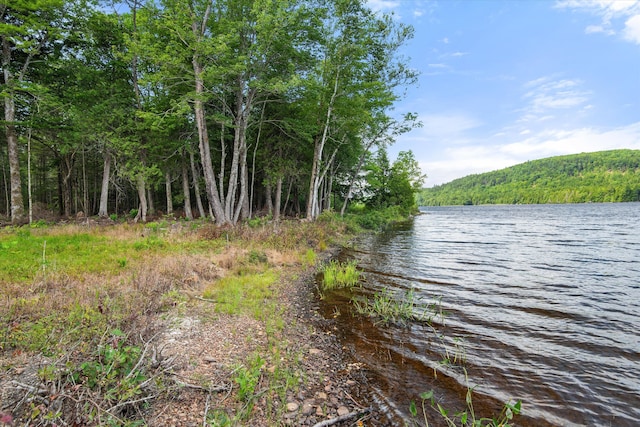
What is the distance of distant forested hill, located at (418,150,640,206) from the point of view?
98525mm

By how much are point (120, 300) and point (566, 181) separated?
527ft

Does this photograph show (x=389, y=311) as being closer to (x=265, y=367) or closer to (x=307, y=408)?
(x=265, y=367)

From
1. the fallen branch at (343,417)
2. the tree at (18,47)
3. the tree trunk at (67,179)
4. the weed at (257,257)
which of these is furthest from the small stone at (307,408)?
the tree trunk at (67,179)

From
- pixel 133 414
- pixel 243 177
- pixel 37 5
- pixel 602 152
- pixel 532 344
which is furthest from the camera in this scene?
pixel 602 152

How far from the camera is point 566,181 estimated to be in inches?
4840

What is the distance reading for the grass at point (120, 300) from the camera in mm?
2734

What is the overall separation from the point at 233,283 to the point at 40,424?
570 centimetres

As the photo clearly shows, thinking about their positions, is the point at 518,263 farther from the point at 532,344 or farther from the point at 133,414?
the point at 133,414

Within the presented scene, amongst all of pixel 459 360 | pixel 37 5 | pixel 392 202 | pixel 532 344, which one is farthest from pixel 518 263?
pixel 392 202

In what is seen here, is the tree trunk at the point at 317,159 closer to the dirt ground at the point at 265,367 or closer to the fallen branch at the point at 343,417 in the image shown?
the dirt ground at the point at 265,367

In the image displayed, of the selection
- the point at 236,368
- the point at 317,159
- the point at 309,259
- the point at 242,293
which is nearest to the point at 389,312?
the point at 242,293

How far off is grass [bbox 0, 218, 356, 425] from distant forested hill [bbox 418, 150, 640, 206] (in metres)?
103

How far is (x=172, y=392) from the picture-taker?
126 inches

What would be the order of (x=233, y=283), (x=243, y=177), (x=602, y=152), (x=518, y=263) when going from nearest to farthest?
1. (x=233, y=283)
2. (x=518, y=263)
3. (x=243, y=177)
4. (x=602, y=152)
